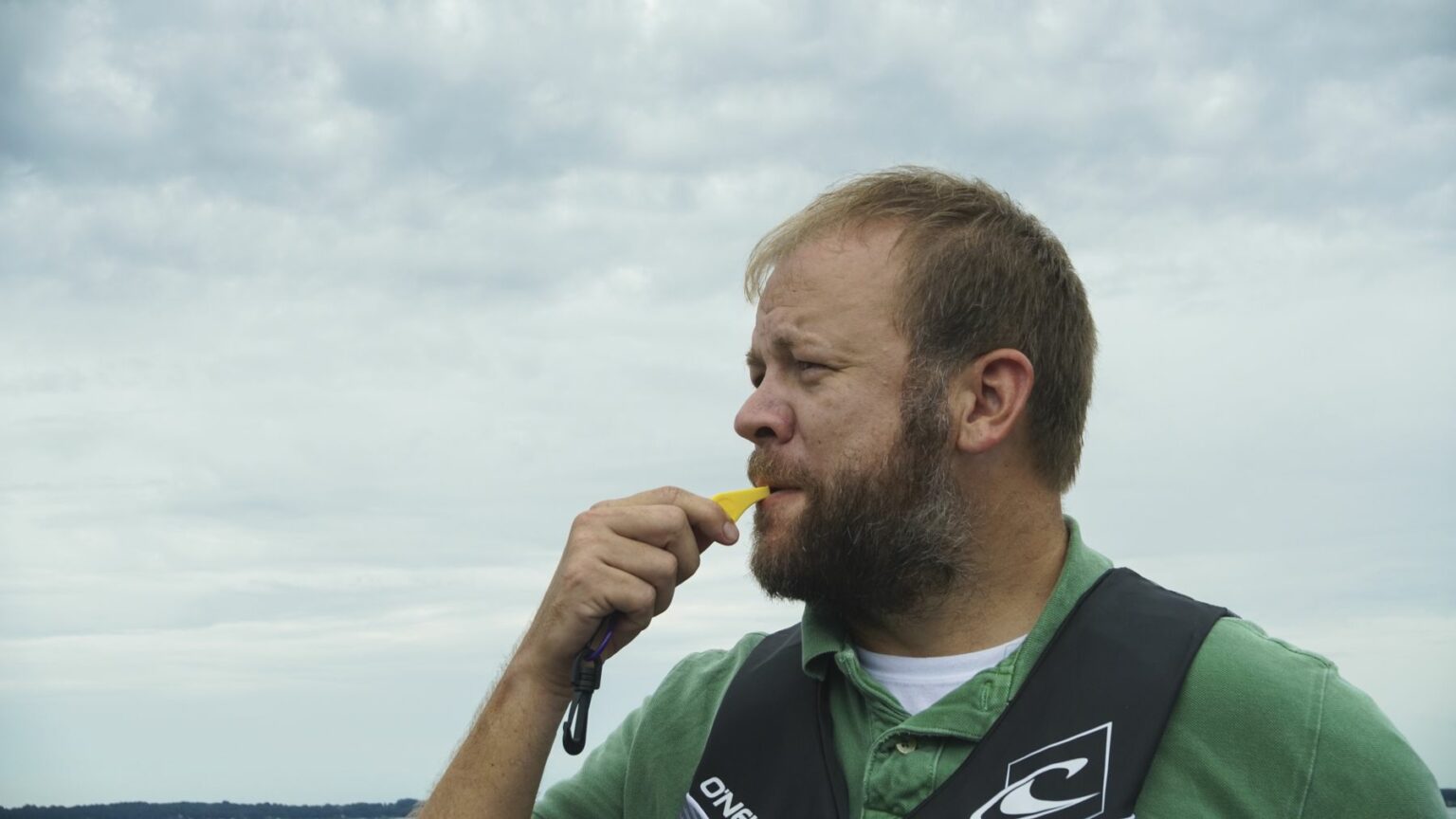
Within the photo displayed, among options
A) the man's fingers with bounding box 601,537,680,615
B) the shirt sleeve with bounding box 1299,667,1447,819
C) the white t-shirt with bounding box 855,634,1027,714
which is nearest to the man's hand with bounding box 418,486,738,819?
the man's fingers with bounding box 601,537,680,615

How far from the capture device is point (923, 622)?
3.98 m

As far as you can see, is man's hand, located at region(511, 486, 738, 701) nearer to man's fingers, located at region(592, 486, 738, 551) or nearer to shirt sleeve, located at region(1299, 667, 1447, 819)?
man's fingers, located at region(592, 486, 738, 551)

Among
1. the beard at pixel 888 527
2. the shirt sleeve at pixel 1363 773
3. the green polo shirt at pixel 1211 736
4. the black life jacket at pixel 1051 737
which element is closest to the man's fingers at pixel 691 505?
the beard at pixel 888 527

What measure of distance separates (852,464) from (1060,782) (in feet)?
3.73

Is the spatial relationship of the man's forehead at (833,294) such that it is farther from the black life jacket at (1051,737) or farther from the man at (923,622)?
the black life jacket at (1051,737)

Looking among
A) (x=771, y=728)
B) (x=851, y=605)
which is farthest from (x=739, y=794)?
(x=851, y=605)

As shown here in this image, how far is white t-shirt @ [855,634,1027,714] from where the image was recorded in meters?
3.84

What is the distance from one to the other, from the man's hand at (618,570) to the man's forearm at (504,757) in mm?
60

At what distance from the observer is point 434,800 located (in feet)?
12.8

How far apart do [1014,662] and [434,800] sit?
5.91ft

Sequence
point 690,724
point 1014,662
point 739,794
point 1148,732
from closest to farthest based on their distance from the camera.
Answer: point 1148,732, point 1014,662, point 739,794, point 690,724

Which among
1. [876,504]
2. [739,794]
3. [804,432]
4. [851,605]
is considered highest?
[804,432]

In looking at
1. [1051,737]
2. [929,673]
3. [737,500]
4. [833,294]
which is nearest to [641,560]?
[737,500]

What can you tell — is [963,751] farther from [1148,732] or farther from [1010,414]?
[1010,414]
